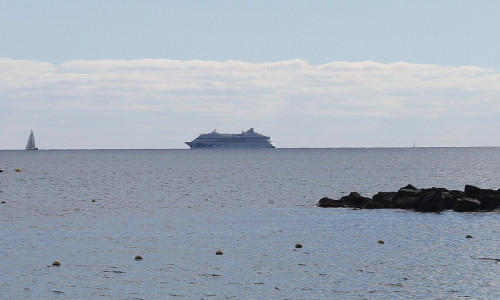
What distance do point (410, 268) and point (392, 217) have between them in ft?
70.9

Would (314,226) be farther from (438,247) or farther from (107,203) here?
(107,203)

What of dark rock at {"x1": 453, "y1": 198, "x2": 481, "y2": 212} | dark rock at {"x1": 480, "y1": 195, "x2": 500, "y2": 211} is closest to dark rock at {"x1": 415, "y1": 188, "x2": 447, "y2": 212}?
dark rock at {"x1": 453, "y1": 198, "x2": 481, "y2": 212}

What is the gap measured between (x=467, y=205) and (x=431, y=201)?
8.49 feet

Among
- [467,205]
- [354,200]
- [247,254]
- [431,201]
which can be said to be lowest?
[247,254]

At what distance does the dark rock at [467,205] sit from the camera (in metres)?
53.5

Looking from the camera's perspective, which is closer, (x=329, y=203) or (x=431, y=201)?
(x=431, y=201)

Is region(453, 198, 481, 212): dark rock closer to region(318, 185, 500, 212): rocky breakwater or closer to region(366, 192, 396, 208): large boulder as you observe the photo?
region(318, 185, 500, 212): rocky breakwater

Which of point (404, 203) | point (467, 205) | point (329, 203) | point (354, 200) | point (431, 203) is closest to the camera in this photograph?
point (467, 205)

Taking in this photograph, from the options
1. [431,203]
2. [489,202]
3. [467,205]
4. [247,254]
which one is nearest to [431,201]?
[431,203]

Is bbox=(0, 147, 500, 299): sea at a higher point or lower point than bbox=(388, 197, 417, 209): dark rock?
lower

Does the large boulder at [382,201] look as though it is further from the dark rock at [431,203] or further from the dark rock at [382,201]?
the dark rock at [431,203]

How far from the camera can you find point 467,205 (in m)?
53.5

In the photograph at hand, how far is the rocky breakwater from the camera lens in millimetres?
53906

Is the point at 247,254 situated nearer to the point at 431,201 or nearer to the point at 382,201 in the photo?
the point at 431,201
